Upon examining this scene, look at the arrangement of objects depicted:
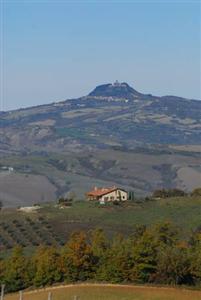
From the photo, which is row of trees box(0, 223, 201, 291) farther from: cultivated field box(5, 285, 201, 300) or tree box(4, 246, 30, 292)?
cultivated field box(5, 285, 201, 300)

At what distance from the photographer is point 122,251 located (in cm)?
4278

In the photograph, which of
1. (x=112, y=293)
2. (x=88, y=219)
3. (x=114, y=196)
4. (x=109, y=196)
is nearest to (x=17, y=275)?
(x=112, y=293)

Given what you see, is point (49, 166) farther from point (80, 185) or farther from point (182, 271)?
point (182, 271)

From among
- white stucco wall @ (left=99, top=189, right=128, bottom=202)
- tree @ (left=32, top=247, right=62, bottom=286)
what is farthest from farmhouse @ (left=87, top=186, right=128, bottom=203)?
tree @ (left=32, top=247, right=62, bottom=286)

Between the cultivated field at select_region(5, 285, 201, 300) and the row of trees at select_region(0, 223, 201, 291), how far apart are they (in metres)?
1.32

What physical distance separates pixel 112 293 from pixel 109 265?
3.30 meters

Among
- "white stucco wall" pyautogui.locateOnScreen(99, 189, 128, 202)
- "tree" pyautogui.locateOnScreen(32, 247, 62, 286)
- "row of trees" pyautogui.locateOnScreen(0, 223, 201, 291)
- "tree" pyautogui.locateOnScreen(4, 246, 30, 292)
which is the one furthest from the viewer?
"white stucco wall" pyautogui.locateOnScreen(99, 189, 128, 202)

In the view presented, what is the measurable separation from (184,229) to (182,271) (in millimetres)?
23279

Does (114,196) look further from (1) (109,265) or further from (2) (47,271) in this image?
(1) (109,265)

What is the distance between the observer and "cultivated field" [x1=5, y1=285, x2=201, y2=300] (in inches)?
1480

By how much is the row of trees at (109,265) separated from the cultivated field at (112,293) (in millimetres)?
1319

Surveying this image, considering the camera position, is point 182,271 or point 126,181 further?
point 126,181

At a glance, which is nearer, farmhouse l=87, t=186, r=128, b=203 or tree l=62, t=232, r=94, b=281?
tree l=62, t=232, r=94, b=281

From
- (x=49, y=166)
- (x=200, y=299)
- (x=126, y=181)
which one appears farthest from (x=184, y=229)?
(x=49, y=166)
